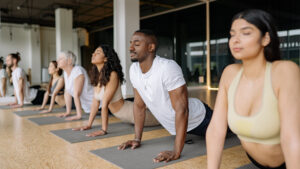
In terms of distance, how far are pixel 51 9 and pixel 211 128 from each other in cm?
918

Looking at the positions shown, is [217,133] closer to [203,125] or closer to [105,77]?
[203,125]

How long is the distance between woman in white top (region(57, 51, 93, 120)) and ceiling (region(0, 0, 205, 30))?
206 inches

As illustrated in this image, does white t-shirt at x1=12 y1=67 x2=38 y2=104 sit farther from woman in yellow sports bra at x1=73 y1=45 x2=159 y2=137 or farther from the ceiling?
the ceiling

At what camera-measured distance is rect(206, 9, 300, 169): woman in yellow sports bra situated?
88 cm

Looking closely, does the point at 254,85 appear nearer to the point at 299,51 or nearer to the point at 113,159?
the point at 113,159

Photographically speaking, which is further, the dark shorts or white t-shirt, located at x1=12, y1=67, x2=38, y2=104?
white t-shirt, located at x1=12, y1=67, x2=38, y2=104

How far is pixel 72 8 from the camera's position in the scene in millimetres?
8867

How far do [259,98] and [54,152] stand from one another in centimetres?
152

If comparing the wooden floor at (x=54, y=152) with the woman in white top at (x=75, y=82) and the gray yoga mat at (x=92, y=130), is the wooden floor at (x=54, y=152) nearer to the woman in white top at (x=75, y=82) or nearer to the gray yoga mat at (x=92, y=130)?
the gray yoga mat at (x=92, y=130)

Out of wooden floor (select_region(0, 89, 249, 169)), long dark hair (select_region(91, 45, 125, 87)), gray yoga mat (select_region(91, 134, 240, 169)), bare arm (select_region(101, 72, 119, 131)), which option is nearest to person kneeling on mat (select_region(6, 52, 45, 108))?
wooden floor (select_region(0, 89, 249, 169))

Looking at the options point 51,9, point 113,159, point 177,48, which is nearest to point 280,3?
point 177,48

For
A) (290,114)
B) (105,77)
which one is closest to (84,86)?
(105,77)

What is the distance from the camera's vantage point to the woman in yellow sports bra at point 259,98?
88 centimetres

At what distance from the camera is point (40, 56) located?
11.4 meters
